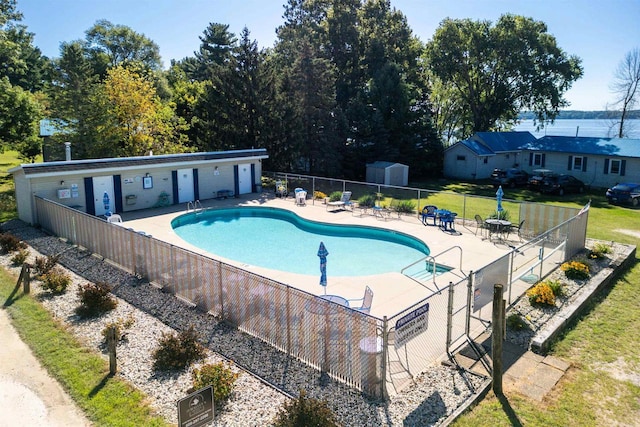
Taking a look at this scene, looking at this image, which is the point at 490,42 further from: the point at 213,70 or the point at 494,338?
the point at 494,338

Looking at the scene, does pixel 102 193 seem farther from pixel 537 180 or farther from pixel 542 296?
pixel 537 180

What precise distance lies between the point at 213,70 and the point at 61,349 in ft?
86.3

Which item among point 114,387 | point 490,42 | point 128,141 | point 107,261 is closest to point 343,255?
point 107,261

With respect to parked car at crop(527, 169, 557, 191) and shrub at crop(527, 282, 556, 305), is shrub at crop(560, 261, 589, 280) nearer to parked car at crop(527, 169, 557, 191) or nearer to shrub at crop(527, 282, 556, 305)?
shrub at crop(527, 282, 556, 305)

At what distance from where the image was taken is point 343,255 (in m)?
18.2

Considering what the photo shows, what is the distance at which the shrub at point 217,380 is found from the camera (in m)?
7.45

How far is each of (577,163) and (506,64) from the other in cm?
1302

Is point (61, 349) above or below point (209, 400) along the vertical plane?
below

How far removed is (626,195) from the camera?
2822cm

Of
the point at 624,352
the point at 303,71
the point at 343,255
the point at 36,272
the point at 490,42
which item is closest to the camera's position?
the point at 624,352

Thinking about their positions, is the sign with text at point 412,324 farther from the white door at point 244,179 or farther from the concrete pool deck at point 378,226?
the white door at point 244,179

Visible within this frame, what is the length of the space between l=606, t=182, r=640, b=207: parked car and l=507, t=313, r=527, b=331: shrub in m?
22.7

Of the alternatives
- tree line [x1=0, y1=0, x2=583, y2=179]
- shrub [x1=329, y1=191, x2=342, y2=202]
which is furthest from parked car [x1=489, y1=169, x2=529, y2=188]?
shrub [x1=329, y1=191, x2=342, y2=202]

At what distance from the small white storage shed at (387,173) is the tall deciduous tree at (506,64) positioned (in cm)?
1681
